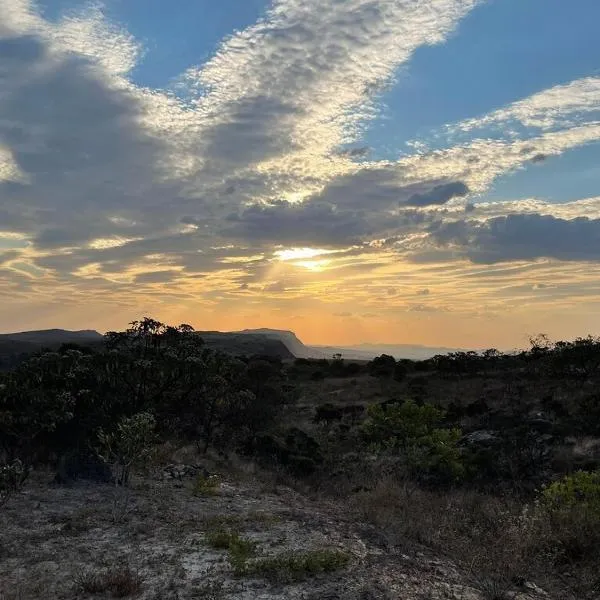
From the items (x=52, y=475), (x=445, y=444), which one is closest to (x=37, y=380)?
(x=52, y=475)

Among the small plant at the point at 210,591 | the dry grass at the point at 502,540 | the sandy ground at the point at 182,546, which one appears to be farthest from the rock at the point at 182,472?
the small plant at the point at 210,591

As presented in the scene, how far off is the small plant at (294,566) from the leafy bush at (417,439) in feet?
25.9

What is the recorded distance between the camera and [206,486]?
523 inches

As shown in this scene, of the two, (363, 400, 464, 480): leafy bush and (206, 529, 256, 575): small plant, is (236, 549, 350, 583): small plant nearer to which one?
(206, 529, 256, 575): small plant

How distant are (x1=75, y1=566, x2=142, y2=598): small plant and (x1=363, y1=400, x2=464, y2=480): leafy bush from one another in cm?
969

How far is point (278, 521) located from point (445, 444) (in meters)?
7.44

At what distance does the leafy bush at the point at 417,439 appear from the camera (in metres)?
15.5

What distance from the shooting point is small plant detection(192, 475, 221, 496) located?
13.0 metres

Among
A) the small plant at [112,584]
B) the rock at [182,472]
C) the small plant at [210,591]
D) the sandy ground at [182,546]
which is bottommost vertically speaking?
the rock at [182,472]

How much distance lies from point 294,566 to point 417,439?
9421 millimetres

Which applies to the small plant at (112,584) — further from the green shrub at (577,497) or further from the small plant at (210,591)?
the green shrub at (577,497)

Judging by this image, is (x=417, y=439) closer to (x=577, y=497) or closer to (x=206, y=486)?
(x=577, y=497)

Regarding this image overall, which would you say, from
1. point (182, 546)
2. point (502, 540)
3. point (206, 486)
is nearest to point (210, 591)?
point (182, 546)

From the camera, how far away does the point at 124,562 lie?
327 inches
